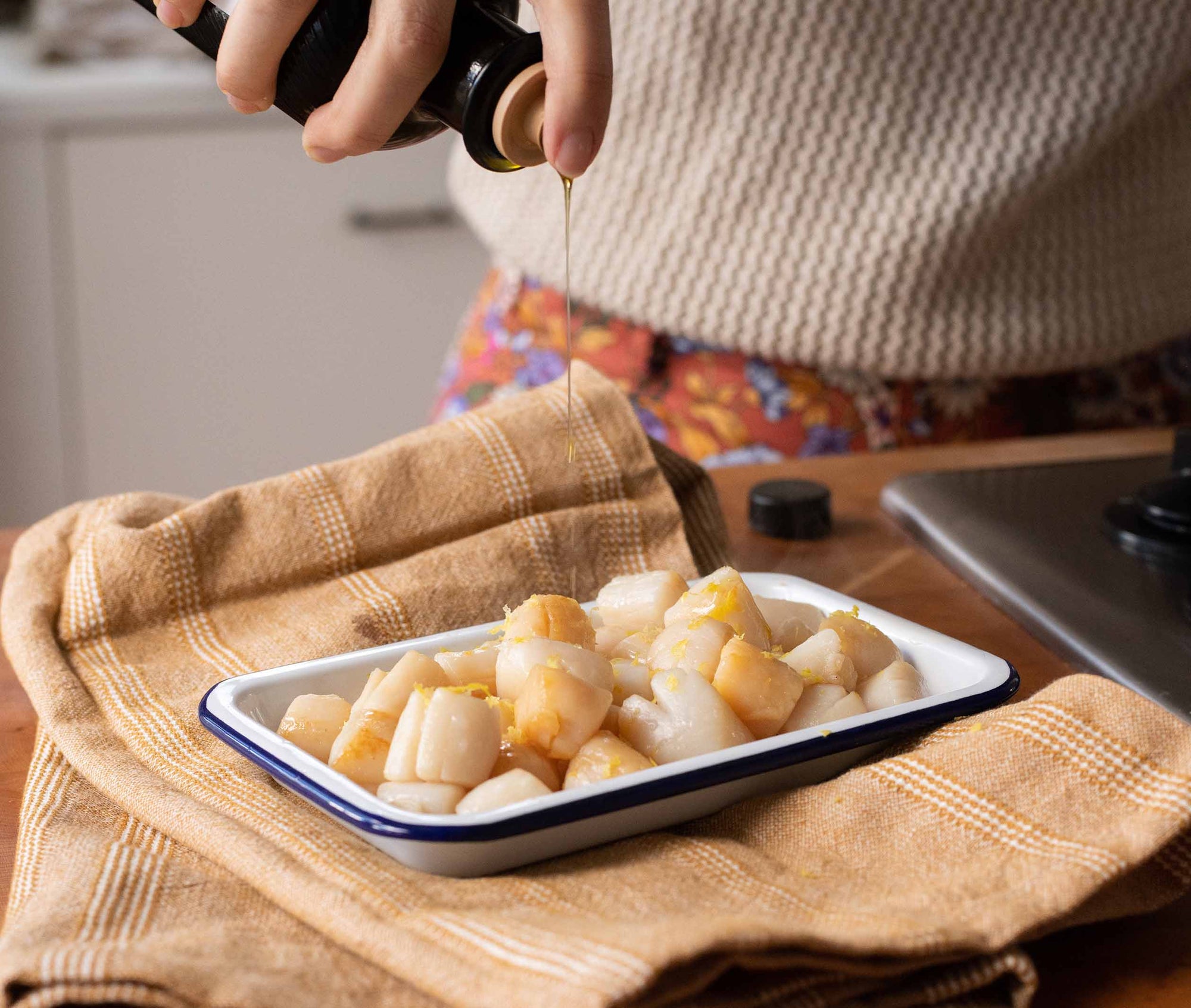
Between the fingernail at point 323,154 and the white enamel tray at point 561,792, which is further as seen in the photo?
the fingernail at point 323,154

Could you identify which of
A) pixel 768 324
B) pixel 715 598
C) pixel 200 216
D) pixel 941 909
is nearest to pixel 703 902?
pixel 941 909

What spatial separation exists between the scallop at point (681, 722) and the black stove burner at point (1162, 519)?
1.36 feet

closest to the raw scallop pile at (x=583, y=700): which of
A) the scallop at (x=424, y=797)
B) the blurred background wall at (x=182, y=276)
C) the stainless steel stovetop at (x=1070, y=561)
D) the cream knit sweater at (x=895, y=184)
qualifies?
the scallop at (x=424, y=797)

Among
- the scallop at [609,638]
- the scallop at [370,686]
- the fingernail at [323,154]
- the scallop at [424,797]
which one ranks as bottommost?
the scallop at [609,638]

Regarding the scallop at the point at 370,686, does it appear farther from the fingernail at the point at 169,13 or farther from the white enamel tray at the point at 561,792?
the fingernail at the point at 169,13

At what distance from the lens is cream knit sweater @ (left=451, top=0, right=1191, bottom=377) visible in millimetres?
1117

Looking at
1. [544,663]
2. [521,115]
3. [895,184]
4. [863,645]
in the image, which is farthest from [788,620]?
[895,184]

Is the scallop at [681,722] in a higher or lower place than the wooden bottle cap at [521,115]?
lower

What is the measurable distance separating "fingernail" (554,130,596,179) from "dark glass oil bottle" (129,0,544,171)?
4 centimetres

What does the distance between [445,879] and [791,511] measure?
507mm

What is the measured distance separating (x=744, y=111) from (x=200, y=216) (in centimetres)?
161

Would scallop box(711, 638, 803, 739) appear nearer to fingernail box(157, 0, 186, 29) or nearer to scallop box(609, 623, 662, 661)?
scallop box(609, 623, 662, 661)

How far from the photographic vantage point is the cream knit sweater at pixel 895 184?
112 cm

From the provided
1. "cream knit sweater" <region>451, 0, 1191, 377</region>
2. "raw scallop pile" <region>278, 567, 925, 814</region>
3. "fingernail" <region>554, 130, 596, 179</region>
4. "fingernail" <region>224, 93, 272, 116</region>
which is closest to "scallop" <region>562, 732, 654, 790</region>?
"raw scallop pile" <region>278, 567, 925, 814</region>
